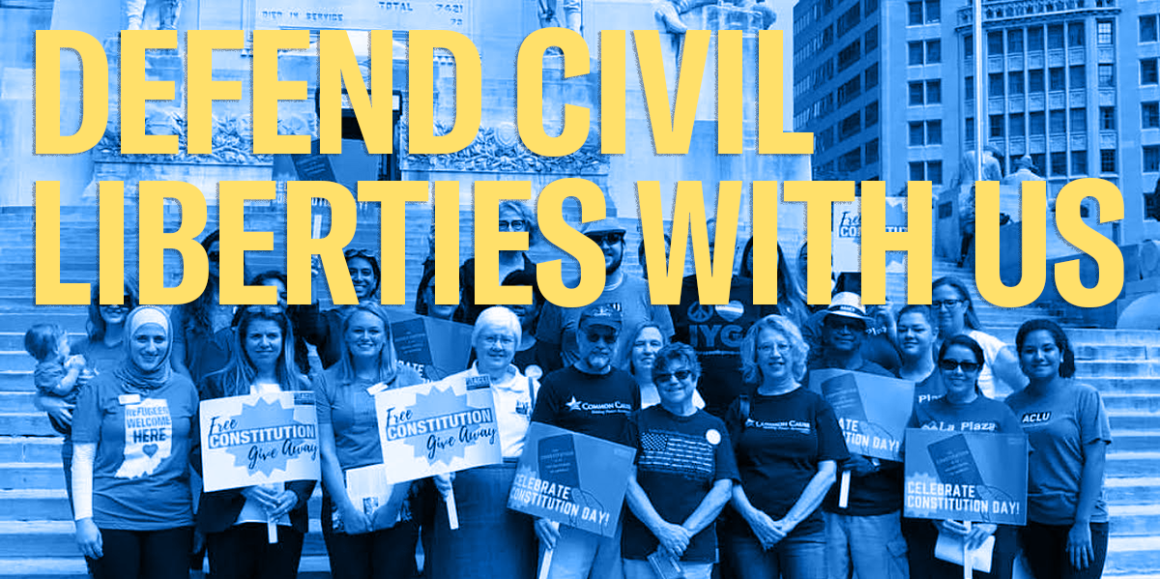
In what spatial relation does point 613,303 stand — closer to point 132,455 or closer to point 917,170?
point 132,455

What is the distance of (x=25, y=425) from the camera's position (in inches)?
374

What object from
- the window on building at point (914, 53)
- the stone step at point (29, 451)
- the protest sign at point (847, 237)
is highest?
the window on building at point (914, 53)

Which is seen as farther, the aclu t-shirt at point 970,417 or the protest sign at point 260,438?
the aclu t-shirt at point 970,417

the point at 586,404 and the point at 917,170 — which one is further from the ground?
the point at 917,170

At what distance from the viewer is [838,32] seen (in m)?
77.2

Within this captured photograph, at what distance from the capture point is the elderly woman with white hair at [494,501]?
5.90m

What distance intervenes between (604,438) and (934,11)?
69320 millimetres

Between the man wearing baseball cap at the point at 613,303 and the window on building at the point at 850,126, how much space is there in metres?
68.9

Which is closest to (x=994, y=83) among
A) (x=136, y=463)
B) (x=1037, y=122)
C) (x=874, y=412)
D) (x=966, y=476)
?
(x=1037, y=122)

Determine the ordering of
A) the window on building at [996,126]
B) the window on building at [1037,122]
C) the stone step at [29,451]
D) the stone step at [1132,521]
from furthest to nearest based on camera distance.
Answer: the window on building at [996,126] < the window on building at [1037,122] < the stone step at [1132,521] < the stone step at [29,451]

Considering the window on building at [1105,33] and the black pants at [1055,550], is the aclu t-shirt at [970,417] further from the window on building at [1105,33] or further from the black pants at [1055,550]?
the window on building at [1105,33]

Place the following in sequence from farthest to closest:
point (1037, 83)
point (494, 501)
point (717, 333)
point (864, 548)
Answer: point (1037, 83) < point (717, 333) < point (864, 548) < point (494, 501)

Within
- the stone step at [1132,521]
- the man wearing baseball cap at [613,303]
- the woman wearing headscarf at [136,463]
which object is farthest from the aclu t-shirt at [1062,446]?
the woman wearing headscarf at [136,463]

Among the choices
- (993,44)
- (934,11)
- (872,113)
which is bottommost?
(872,113)
